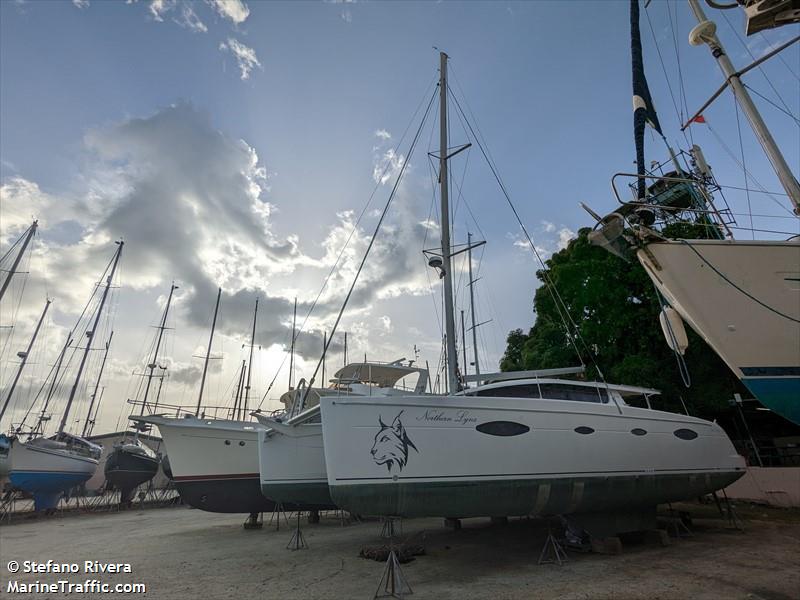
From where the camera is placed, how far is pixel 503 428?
19.9 feet

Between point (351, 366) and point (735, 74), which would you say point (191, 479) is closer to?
point (351, 366)

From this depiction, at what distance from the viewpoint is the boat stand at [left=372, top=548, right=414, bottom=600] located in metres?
5.07

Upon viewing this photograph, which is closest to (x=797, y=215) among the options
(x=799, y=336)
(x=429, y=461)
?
(x=799, y=336)

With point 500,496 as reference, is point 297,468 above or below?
Result: above

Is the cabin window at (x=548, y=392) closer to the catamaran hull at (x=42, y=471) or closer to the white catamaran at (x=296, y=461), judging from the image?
the white catamaran at (x=296, y=461)

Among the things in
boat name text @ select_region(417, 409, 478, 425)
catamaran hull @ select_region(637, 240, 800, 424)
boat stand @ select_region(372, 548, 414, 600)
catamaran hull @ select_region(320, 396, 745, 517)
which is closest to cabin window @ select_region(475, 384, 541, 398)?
catamaran hull @ select_region(320, 396, 745, 517)

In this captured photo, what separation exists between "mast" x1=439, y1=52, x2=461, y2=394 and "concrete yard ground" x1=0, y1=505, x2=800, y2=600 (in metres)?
2.86

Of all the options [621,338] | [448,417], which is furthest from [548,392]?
[621,338]

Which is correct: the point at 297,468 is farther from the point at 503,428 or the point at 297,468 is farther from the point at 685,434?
the point at 685,434

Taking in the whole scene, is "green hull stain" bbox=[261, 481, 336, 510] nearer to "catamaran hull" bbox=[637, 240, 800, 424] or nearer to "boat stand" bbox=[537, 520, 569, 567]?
"boat stand" bbox=[537, 520, 569, 567]

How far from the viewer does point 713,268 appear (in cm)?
714

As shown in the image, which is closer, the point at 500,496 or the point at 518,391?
the point at 500,496

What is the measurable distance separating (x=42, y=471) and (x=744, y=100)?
1074 inches

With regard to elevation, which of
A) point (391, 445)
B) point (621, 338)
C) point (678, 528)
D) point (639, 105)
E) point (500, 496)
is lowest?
point (678, 528)
